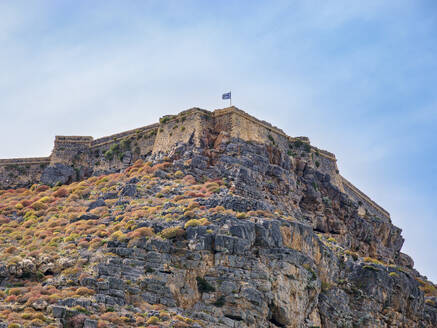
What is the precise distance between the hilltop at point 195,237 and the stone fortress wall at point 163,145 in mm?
172

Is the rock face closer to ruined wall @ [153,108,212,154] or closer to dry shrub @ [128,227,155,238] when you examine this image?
ruined wall @ [153,108,212,154]

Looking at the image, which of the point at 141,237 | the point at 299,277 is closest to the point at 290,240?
the point at 299,277

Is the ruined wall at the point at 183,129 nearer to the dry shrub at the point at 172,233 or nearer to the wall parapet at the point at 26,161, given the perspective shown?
the wall parapet at the point at 26,161

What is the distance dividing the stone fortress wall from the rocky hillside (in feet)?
8.22

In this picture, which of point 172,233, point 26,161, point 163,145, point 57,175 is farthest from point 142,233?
point 26,161

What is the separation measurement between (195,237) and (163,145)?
82.2 ft

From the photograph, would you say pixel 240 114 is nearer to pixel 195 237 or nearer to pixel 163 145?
pixel 163 145

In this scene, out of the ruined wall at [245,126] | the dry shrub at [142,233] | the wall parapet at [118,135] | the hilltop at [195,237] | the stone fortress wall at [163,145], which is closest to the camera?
the hilltop at [195,237]

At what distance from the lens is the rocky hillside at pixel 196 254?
4778 cm

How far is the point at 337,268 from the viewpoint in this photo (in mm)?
62469

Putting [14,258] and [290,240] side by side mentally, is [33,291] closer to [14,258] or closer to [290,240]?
[14,258]

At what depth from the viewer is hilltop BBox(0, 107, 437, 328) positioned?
4847cm

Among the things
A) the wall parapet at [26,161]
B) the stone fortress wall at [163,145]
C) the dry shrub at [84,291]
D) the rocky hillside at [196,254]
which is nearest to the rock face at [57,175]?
the stone fortress wall at [163,145]

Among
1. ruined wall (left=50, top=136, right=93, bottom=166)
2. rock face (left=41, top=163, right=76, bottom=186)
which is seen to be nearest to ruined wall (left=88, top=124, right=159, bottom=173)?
ruined wall (left=50, top=136, right=93, bottom=166)
